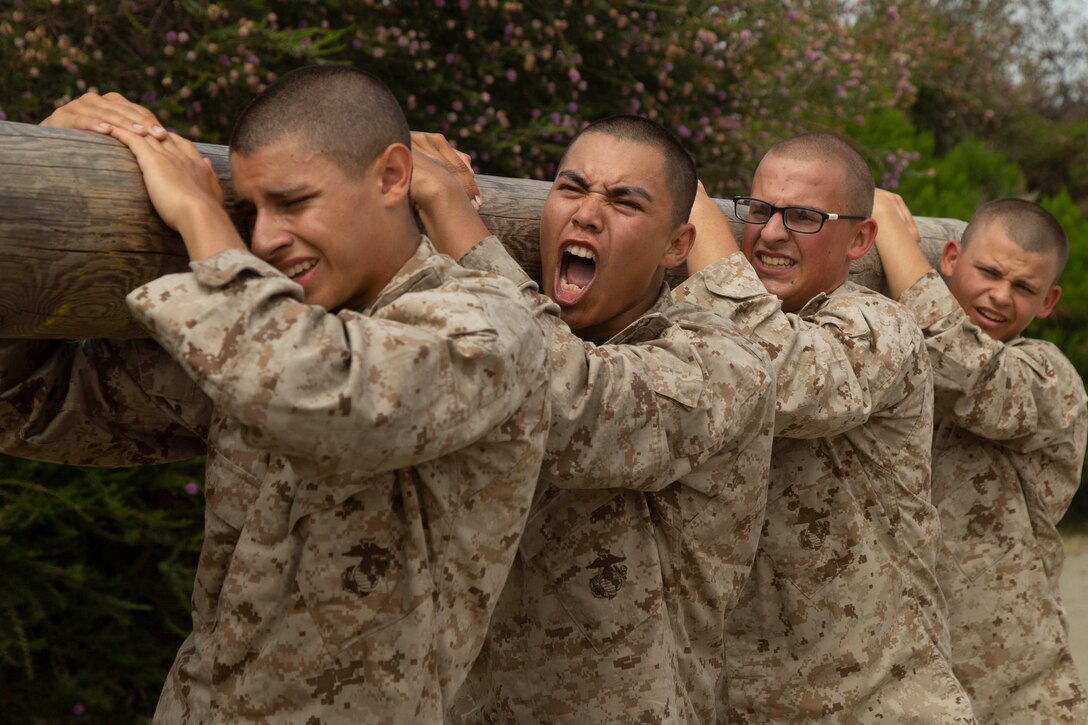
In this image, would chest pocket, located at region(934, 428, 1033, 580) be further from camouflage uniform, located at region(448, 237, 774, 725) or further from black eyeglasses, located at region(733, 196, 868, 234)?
camouflage uniform, located at region(448, 237, 774, 725)

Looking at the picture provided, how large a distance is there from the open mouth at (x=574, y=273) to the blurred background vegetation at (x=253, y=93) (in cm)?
266

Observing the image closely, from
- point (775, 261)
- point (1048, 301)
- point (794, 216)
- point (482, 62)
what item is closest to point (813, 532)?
point (775, 261)

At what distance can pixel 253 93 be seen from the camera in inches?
232

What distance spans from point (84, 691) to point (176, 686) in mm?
3249

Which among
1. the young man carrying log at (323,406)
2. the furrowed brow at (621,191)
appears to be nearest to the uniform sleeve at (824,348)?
the furrowed brow at (621,191)

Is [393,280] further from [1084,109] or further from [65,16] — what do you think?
[1084,109]

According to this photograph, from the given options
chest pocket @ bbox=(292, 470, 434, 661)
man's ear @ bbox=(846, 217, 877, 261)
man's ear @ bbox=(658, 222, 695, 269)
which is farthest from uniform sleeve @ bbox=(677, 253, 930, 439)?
chest pocket @ bbox=(292, 470, 434, 661)

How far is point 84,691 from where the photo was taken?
5.33 metres

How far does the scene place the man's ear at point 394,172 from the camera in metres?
2.37

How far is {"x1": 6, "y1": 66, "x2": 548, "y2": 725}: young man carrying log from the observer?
1937mm

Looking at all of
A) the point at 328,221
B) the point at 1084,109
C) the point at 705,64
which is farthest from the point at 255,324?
the point at 1084,109

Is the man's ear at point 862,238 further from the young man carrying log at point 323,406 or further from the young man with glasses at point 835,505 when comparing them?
the young man carrying log at point 323,406

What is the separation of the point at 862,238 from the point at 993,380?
0.64 m

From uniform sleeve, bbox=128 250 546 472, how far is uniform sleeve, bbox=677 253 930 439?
3.93ft
